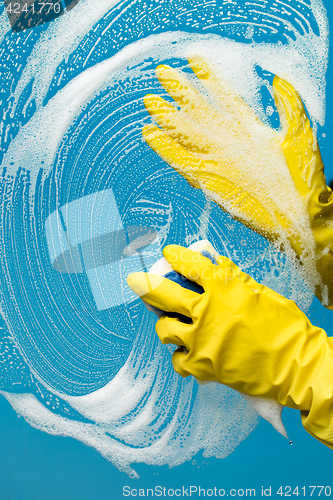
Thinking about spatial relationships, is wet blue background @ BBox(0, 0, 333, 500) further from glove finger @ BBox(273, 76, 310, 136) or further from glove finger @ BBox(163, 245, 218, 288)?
glove finger @ BBox(163, 245, 218, 288)

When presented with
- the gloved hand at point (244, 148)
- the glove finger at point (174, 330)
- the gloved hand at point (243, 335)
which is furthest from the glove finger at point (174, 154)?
the glove finger at point (174, 330)

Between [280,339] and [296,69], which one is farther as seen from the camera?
[296,69]

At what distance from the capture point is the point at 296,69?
0.82m

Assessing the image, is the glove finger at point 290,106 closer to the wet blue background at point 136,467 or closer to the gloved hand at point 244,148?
the gloved hand at point 244,148

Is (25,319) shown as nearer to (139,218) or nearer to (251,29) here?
(139,218)

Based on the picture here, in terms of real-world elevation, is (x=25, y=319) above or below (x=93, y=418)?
above

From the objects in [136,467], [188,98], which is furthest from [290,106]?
[136,467]

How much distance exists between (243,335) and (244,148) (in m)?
0.48

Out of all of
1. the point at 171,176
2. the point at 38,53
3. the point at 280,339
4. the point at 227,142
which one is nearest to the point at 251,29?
the point at 227,142

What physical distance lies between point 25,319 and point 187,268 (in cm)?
52

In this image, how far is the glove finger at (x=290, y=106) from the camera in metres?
0.80

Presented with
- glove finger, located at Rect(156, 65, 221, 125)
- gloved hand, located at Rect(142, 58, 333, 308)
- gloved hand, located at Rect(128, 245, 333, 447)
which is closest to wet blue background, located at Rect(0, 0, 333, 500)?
gloved hand, located at Rect(142, 58, 333, 308)

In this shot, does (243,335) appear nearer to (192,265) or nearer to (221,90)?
(192,265)

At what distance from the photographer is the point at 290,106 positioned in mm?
803
